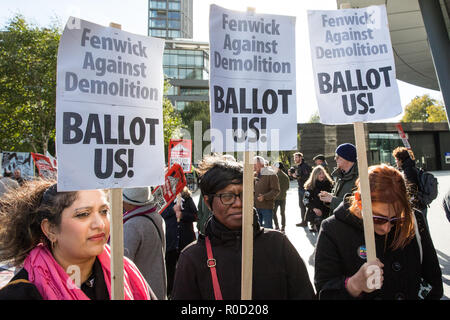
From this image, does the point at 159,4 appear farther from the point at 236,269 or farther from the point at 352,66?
the point at 236,269

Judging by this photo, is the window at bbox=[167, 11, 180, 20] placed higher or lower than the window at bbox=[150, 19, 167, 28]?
higher

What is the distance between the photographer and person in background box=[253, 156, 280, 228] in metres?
7.43

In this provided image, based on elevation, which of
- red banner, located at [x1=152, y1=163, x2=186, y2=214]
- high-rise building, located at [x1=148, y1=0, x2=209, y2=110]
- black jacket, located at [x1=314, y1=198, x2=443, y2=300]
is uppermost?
high-rise building, located at [x1=148, y1=0, x2=209, y2=110]

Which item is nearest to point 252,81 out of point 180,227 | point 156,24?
point 180,227

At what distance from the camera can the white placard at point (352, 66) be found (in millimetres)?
2285

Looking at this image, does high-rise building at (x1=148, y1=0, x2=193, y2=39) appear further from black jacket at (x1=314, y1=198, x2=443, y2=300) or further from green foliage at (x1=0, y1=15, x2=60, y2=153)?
black jacket at (x1=314, y1=198, x2=443, y2=300)

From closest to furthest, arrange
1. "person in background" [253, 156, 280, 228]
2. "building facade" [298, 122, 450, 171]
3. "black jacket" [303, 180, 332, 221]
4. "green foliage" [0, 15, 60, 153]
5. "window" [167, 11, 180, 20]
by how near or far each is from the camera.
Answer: "black jacket" [303, 180, 332, 221], "person in background" [253, 156, 280, 228], "green foliage" [0, 15, 60, 153], "building facade" [298, 122, 450, 171], "window" [167, 11, 180, 20]

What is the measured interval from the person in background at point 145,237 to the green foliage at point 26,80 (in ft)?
52.5

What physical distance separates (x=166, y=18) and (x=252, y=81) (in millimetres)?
91517

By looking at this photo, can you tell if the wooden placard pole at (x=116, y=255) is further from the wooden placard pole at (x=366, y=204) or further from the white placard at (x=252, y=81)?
the wooden placard pole at (x=366, y=204)

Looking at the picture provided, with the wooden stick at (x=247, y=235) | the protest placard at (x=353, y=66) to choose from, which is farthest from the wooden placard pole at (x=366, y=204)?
the wooden stick at (x=247, y=235)

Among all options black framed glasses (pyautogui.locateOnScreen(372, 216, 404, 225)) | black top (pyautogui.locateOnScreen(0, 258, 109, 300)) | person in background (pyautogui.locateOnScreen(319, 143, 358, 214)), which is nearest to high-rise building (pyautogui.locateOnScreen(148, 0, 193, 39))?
person in background (pyautogui.locateOnScreen(319, 143, 358, 214))

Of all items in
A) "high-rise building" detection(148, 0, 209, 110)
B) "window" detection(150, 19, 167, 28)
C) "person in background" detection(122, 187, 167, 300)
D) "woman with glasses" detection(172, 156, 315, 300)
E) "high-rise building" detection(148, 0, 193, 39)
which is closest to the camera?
"woman with glasses" detection(172, 156, 315, 300)
